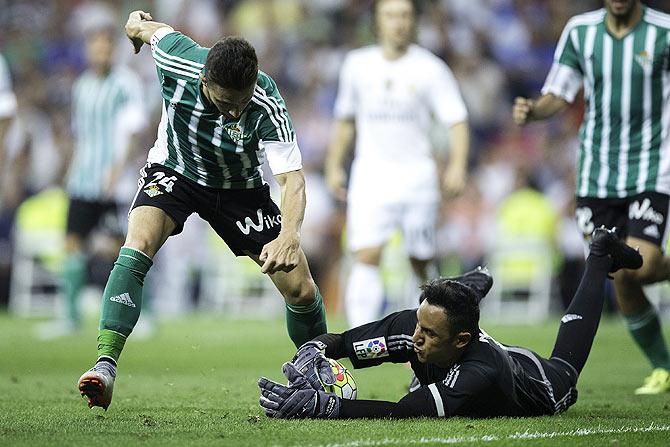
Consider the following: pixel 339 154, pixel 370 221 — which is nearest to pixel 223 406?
pixel 370 221

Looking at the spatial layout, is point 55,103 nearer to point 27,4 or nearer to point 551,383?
point 27,4

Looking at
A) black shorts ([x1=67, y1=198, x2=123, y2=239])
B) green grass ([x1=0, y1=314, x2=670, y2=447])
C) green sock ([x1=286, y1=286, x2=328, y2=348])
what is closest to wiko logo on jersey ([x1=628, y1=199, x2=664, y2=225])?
green grass ([x1=0, y1=314, x2=670, y2=447])

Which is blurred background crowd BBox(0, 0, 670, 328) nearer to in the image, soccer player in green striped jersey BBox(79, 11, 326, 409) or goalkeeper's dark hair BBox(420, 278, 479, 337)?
soccer player in green striped jersey BBox(79, 11, 326, 409)

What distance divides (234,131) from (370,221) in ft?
11.4

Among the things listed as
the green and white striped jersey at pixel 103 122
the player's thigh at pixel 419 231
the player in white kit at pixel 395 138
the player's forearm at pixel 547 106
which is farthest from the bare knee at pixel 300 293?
the green and white striped jersey at pixel 103 122

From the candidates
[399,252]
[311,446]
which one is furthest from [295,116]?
[311,446]

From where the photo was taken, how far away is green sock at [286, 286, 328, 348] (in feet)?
22.7

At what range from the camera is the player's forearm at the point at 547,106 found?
8.17 metres

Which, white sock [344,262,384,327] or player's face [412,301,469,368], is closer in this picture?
player's face [412,301,469,368]

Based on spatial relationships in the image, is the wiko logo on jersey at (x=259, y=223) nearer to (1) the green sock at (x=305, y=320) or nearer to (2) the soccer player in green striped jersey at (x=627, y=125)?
(1) the green sock at (x=305, y=320)

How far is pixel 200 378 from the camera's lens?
343 inches

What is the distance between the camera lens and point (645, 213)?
798 cm

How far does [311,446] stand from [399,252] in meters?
12.4

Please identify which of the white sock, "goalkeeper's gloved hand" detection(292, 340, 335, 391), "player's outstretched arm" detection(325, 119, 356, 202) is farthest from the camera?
"player's outstretched arm" detection(325, 119, 356, 202)
